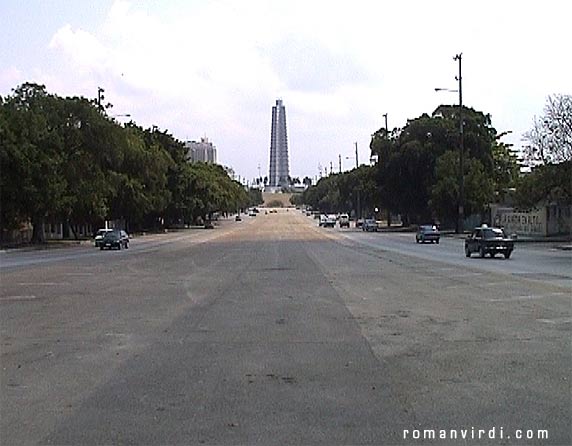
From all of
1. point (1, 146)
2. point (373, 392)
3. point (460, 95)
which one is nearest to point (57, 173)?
point (1, 146)

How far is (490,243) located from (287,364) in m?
33.2

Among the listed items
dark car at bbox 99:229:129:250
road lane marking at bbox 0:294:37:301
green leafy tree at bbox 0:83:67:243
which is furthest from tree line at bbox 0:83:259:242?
road lane marking at bbox 0:294:37:301

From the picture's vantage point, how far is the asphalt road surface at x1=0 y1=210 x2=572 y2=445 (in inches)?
352

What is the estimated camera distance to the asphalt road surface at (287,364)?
8953 millimetres

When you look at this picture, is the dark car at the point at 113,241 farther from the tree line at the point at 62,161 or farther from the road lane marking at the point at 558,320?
the road lane marking at the point at 558,320

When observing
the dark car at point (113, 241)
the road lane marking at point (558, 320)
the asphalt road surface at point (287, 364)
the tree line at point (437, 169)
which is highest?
the tree line at point (437, 169)

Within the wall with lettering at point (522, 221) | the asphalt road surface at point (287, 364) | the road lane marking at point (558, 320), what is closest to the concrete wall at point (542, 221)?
the wall with lettering at point (522, 221)

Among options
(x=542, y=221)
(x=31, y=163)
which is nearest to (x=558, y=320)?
(x=31, y=163)

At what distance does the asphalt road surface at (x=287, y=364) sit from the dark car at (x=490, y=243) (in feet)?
57.1

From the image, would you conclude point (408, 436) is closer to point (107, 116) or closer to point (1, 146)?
point (1, 146)

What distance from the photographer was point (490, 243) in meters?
44.5

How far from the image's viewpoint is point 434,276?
3088cm

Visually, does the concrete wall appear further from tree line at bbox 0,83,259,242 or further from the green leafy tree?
the green leafy tree

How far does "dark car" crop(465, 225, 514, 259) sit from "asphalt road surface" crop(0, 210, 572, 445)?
1742cm
